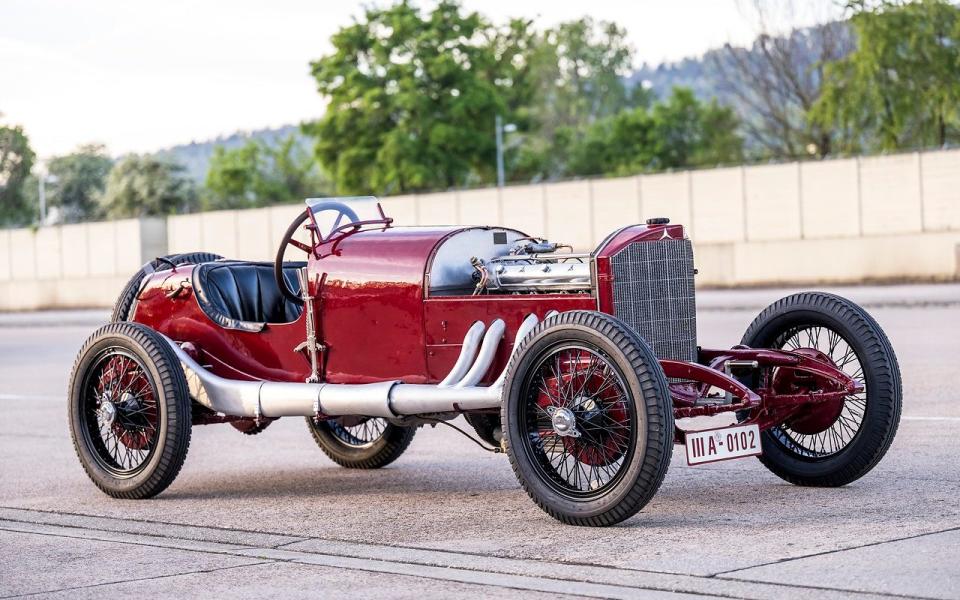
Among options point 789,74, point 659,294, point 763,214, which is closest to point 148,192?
point 789,74

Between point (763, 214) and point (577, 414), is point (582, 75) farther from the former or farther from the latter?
point (577, 414)

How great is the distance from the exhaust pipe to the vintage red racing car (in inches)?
0.5

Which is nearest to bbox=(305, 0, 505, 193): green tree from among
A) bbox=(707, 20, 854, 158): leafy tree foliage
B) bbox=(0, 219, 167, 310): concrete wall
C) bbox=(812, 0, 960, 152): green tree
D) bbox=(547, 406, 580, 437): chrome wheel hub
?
bbox=(707, 20, 854, 158): leafy tree foliage

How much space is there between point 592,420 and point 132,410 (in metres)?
2.98

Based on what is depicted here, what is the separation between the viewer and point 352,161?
64.4 meters

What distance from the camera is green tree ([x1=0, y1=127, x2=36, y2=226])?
104m

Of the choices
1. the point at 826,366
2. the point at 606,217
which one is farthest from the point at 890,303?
the point at 826,366

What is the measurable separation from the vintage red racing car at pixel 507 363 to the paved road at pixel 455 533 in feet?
0.98

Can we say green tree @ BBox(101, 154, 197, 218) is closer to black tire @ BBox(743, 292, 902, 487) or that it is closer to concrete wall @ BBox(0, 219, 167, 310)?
concrete wall @ BBox(0, 219, 167, 310)

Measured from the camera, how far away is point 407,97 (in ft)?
206

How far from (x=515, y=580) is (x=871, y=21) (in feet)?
148

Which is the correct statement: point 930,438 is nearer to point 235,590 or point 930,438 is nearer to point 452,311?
point 452,311

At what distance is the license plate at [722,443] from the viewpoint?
687 cm

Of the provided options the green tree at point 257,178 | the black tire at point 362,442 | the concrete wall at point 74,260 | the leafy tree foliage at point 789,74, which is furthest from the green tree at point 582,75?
the black tire at point 362,442
